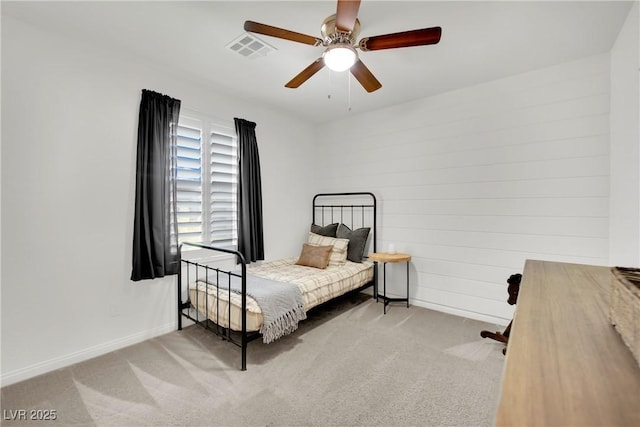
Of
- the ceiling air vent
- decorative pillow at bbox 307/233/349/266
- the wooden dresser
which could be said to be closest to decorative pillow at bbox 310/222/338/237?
decorative pillow at bbox 307/233/349/266

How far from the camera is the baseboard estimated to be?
2135 millimetres

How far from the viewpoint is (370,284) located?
391cm

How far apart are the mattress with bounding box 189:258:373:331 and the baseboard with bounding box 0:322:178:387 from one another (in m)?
0.46

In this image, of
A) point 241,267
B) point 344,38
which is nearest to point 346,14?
point 344,38

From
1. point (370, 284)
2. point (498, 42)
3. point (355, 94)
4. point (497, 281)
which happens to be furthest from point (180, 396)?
point (498, 42)

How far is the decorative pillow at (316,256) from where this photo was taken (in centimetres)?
360

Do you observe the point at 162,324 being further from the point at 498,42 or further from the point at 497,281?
the point at 498,42

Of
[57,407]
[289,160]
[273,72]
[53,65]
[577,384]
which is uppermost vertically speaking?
[273,72]

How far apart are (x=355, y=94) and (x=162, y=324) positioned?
3.31 meters

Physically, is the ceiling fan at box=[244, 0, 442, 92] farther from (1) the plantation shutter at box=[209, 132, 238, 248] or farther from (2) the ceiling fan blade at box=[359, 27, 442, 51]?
(1) the plantation shutter at box=[209, 132, 238, 248]

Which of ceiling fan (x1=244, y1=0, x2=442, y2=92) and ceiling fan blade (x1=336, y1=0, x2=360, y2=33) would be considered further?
ceiling fan (x1=244, y1=0, x2=442, y2=92)

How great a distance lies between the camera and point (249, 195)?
3660mm

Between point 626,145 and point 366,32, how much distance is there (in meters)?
2.14

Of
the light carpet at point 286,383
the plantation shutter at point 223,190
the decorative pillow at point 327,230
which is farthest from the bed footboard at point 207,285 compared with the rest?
the decorative pillow at point 327,230
